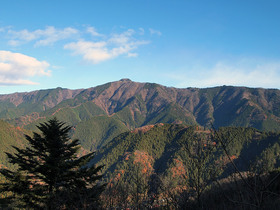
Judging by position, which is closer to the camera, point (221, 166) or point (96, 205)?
point (221, 166)

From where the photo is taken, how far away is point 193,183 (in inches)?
294

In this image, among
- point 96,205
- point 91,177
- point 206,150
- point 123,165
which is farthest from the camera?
point 123,165

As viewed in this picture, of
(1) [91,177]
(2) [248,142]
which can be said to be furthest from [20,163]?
(2) [248,142]

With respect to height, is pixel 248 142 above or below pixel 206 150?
below

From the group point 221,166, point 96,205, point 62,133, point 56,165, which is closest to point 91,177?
point 56,165

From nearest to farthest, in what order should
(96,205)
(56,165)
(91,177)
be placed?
(96,205) → (56,165) → (91,177)

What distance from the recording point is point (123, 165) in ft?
618

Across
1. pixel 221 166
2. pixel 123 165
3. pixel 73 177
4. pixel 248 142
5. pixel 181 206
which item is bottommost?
pixel 123 165

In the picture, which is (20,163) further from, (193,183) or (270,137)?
(270,137)

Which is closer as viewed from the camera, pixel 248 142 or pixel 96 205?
pixel 96 205

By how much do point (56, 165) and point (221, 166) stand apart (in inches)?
602

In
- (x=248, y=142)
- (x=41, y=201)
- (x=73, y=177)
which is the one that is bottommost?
(x=248, y=142)

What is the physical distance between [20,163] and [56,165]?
311cm

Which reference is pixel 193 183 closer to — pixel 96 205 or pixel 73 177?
pixel 96 205
